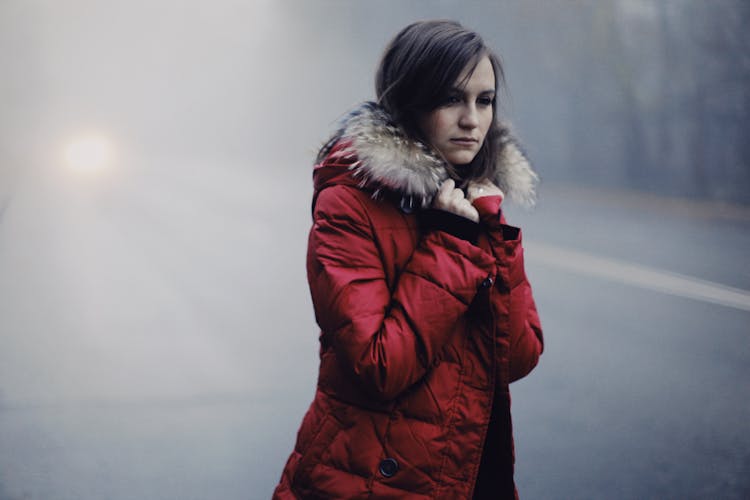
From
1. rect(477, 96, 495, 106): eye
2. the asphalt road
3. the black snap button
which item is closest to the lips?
rect(477, 96, 495, 106): eye

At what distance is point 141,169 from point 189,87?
6.20 metres

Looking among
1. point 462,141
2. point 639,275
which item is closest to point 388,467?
point 462,141

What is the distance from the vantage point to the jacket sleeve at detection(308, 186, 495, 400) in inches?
64.6

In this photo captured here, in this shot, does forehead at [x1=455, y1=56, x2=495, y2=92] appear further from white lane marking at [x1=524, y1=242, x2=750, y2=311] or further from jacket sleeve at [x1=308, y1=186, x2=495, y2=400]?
white lane marking at [x1=524, y1=242, x2=750, y2=311]

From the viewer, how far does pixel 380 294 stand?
1710 millimetres

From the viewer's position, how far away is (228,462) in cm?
362

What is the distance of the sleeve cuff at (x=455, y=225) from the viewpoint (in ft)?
5.81

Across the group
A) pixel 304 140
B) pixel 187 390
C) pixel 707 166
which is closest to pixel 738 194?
pixel 707 166

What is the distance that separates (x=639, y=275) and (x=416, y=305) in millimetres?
5881

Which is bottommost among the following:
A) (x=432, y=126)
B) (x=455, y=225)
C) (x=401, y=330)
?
(x=401, y=330)

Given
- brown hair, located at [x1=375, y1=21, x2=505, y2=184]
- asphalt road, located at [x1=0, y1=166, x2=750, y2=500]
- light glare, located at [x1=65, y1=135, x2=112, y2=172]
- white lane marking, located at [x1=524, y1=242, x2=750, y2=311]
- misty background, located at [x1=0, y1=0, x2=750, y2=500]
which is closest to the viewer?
brown hair, located at [x1=375, y1=21, x2=505, y2=184]

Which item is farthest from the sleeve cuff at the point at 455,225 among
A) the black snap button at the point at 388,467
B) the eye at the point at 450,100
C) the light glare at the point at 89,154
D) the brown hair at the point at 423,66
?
the light glare at the point at 89,154

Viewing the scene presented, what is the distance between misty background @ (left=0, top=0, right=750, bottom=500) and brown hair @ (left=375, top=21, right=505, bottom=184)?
0.20 meters

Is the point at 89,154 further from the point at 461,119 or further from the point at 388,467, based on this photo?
the point at 388,467
